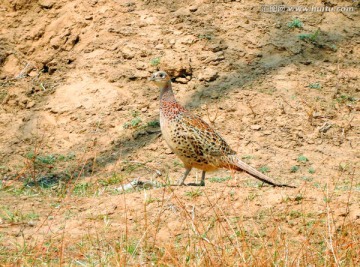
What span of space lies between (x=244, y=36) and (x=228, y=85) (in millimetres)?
1030

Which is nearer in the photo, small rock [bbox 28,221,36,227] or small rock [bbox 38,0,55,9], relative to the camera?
small rock [bbox 28,221,36,227]

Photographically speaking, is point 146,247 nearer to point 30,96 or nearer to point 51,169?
point 51,169

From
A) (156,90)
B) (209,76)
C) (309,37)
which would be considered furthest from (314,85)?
(156,90)

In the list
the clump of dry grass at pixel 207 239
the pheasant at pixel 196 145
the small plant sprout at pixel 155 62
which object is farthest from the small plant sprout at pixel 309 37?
the clump of dry grass at pixel 207 239

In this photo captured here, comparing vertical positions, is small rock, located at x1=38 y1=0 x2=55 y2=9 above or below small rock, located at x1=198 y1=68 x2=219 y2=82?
above

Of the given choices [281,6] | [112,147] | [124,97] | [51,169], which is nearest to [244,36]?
[281,6]

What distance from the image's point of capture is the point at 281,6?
1160 centimetres

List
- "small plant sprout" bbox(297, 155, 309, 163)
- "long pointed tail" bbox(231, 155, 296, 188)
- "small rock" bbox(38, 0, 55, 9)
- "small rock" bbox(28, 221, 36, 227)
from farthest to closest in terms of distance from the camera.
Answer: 1. "small rock" bbox(38, 0, 55, 9)
2. "small plant sprout" bbox(297, 155, 309, 163)
3. "long pointed tail" bbox(231, 155, 296, 188)
4. "small rock" bbox(28, 221, 36, 227)

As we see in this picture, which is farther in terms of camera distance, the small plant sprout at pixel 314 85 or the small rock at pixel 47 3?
the small rock at pixel 47 3

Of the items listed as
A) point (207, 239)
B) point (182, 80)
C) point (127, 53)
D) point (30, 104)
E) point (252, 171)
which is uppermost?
point (207, 239)

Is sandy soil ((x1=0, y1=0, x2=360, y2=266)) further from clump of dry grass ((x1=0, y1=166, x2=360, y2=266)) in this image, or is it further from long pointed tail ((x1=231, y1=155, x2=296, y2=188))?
clump of dry grass ((x1=0, y1=166, x2=360, y2=266))

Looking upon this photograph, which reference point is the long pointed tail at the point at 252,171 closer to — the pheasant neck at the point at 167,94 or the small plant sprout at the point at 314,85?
the pheasant neck at the point at 167,94

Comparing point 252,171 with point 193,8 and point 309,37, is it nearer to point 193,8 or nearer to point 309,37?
point 309,37

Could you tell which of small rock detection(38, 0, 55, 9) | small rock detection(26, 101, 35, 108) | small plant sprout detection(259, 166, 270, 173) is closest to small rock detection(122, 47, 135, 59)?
small rock detection(26, 101, 35, 108)
